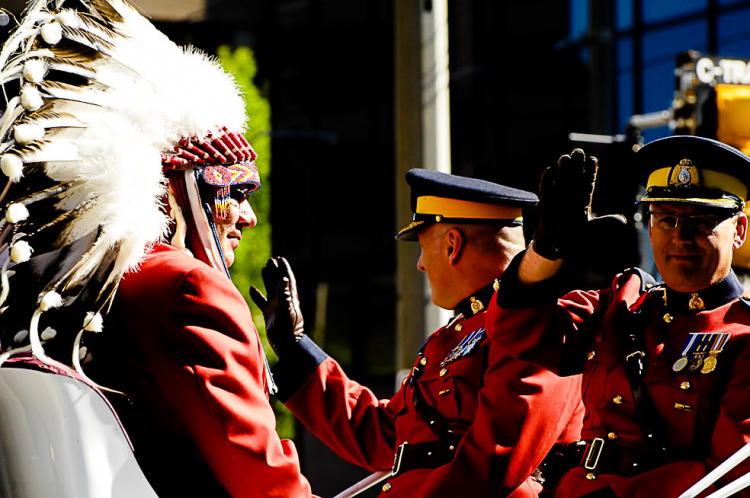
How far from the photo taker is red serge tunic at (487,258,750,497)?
2342 mm

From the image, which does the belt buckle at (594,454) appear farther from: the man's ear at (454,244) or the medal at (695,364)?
the man's ear at (454,244)

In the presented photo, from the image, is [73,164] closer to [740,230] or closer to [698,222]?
[698,222]

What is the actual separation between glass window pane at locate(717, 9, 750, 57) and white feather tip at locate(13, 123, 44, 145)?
10224mm

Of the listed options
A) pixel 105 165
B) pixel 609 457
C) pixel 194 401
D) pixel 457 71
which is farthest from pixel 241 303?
pixel 457 71

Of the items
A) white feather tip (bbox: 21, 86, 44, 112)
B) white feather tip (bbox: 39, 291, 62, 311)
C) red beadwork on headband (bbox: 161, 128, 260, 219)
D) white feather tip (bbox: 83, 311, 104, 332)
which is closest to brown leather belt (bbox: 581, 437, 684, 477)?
red beadwork on headband (bbox: 161, 128, 260, 219)

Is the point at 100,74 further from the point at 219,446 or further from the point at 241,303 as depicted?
the point at 219,446

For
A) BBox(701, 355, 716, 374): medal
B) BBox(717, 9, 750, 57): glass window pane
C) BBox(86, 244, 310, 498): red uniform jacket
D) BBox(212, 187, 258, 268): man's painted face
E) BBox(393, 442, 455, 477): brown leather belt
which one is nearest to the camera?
BBox(86, 244, 310, 498): red uniform jacket

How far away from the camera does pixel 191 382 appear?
2.23 m

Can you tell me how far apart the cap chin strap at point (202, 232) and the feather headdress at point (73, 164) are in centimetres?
14

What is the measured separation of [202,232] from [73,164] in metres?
0.42

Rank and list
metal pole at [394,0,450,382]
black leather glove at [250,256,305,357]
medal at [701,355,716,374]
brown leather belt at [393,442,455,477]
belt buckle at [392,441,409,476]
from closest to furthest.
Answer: medal at [701,355,716,374] → brown leather belt at [393,442,455,477] → belt buckle at [392,441,409,476] → black leather glove at [250,256,305,357] → metal pole at [394,0,450,382]

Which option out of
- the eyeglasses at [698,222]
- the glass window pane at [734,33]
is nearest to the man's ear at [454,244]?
the eyeglasses at [698,222]

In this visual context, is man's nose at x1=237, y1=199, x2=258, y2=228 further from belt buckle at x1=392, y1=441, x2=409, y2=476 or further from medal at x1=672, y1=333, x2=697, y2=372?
medal at x1=672, y1=333, x2=697, y2=372

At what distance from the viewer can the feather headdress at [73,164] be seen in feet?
7.20
